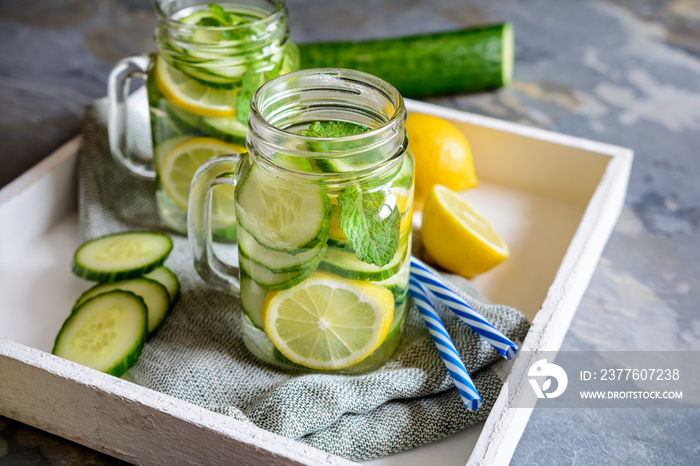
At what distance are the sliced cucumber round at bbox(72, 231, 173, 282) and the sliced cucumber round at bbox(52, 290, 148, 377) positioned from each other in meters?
0.07

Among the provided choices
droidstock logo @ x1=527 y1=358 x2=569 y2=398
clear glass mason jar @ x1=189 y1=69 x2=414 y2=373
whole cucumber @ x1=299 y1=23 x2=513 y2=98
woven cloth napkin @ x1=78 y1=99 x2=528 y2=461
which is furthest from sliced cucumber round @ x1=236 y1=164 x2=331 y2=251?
whole cucumber @ x1=299 y1=23 x2=513 y2=98

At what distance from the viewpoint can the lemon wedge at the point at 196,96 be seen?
90 cm

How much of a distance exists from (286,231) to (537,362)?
0.30 m

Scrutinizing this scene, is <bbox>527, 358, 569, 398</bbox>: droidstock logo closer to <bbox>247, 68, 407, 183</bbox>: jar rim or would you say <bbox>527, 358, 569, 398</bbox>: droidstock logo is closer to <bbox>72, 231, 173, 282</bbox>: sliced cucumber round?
<bbox>247, 68, 407, 183</bbox>: jar rim

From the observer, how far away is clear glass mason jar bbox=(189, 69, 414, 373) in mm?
692

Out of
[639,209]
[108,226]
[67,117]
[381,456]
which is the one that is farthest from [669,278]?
[67,117]

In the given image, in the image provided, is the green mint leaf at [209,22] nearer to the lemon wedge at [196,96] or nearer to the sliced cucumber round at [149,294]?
the lemon wedge at [196,96]

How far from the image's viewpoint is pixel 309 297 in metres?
0.73

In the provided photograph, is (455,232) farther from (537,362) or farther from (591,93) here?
(591,93)

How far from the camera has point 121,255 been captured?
3.06 ft

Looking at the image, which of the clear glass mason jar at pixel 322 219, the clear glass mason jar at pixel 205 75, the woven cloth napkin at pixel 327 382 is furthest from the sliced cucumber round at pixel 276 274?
the clear glass mason jar at pixel 205 75

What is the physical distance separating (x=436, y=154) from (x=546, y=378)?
1.16 feet

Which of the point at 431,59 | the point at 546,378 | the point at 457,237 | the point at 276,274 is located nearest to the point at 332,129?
the point at 276,274

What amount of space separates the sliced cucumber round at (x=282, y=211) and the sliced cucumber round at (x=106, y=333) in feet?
0.61
